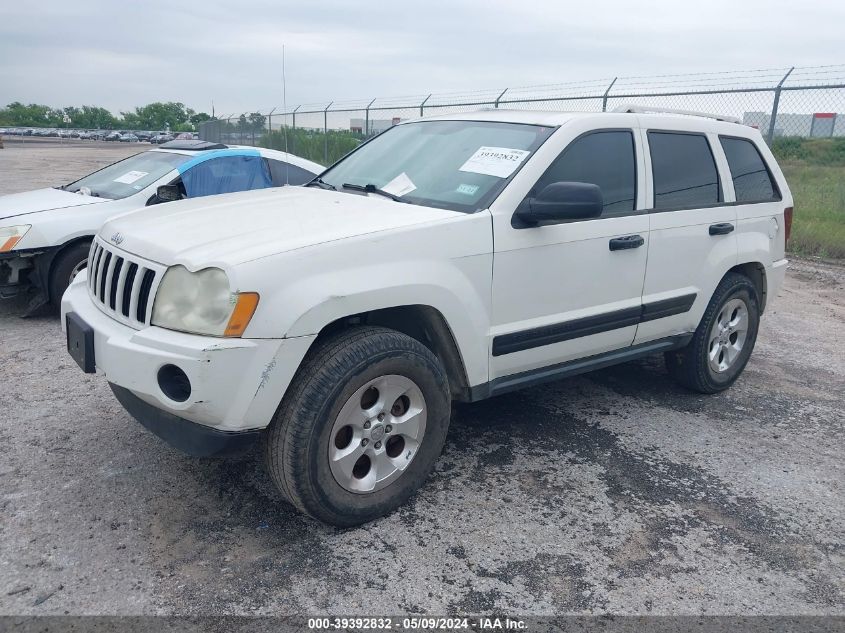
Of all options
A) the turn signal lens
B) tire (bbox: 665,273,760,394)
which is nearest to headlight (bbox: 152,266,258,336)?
the turn signal lens

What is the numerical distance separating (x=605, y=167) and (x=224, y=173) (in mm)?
4260

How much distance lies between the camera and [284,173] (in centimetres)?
735

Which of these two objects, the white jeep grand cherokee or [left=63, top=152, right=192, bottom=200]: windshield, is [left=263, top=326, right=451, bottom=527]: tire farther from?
[left=63, top=152, right=192, bottom=200]: windshield

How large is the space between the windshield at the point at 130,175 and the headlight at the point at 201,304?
4.11 m

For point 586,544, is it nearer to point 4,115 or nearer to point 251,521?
point 251,521

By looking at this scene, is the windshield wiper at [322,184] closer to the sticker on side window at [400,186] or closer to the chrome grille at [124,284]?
the sticker on side window at [400,186]

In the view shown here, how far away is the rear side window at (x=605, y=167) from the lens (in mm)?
3715

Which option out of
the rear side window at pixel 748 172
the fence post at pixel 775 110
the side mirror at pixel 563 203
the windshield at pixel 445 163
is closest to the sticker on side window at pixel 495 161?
the windshield at pixel 445 163

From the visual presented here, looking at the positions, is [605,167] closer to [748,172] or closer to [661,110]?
[661,110]

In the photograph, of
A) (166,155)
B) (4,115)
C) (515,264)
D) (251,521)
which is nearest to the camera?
(251,521)

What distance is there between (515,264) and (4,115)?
10622 cm

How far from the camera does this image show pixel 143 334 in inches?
109

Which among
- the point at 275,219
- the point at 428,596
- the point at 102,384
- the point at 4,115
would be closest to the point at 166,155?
the point at 102,384

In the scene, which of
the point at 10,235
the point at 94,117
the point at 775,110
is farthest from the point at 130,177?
the point at 94,117
